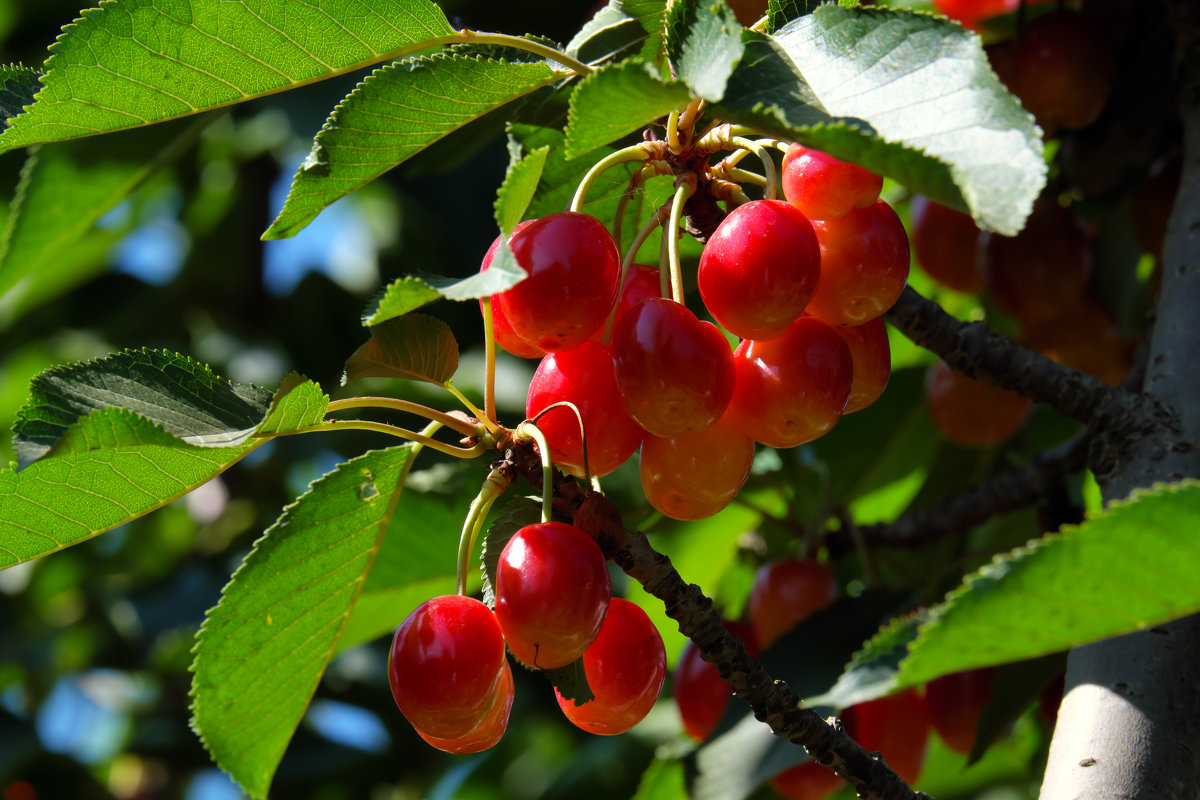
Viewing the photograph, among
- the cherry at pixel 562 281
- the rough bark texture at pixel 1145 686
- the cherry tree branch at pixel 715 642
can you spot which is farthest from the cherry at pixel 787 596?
the cherry at pixel 562 281

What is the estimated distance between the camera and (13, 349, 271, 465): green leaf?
76 cm

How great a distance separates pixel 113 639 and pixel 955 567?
224cm

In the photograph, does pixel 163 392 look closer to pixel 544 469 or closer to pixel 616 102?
pixel 544 469

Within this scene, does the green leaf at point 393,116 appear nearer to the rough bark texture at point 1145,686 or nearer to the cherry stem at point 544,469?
the cherry stem at point 544,469

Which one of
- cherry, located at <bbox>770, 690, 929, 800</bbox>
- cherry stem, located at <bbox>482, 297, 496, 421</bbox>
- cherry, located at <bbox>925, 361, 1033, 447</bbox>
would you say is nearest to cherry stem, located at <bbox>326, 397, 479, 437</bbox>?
cherry stem, located at <bbox>482, 297, 496, 421</bbox>

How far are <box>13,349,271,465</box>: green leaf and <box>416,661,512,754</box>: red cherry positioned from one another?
26cm

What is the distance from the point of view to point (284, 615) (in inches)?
35.0

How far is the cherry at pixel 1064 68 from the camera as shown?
139cm

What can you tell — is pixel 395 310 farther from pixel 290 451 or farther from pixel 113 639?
pixel 113 639

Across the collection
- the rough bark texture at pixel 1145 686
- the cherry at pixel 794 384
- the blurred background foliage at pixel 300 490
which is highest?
the cherry at pixel 794 384

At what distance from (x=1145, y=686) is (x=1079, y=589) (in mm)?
412

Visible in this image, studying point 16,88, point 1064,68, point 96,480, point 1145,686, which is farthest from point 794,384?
point 1064,68

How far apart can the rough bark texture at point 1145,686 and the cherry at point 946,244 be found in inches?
19.9

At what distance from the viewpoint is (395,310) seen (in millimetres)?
696
